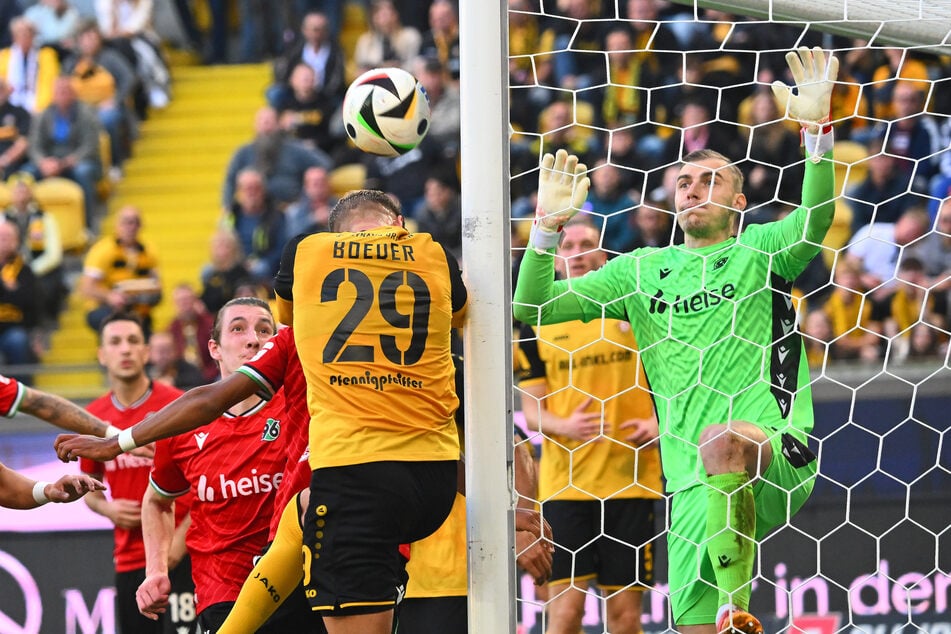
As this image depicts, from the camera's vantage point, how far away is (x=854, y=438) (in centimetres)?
751

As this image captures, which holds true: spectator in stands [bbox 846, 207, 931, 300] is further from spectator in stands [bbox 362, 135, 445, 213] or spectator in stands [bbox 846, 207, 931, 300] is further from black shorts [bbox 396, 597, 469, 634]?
black shorts [bbox 396, 597, 469, 634]

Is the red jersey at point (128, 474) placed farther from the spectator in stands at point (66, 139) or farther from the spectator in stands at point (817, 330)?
the spectator in stands at point (66, 139)

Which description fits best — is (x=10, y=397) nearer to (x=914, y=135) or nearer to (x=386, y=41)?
(x=914, y=135)

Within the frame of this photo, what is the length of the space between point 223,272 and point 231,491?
5557mm

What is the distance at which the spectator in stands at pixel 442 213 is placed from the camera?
34.0 feet

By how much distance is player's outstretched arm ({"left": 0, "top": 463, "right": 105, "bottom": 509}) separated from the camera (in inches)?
186

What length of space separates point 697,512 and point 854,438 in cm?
272

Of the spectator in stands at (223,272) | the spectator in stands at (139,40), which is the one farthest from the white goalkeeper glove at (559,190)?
the spectator in stands at (139,40)

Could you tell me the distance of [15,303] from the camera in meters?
11.1

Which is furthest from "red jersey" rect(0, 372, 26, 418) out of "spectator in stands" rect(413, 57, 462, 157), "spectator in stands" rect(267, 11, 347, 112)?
"spectator in stands" rect(267, 11, 347, 112)

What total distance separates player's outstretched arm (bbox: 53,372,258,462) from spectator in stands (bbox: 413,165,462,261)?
19.4 feet

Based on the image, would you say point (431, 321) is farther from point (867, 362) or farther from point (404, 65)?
point (404, 65)

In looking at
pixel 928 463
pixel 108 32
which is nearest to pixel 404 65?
pixel 108 32

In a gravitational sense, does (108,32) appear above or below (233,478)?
above
